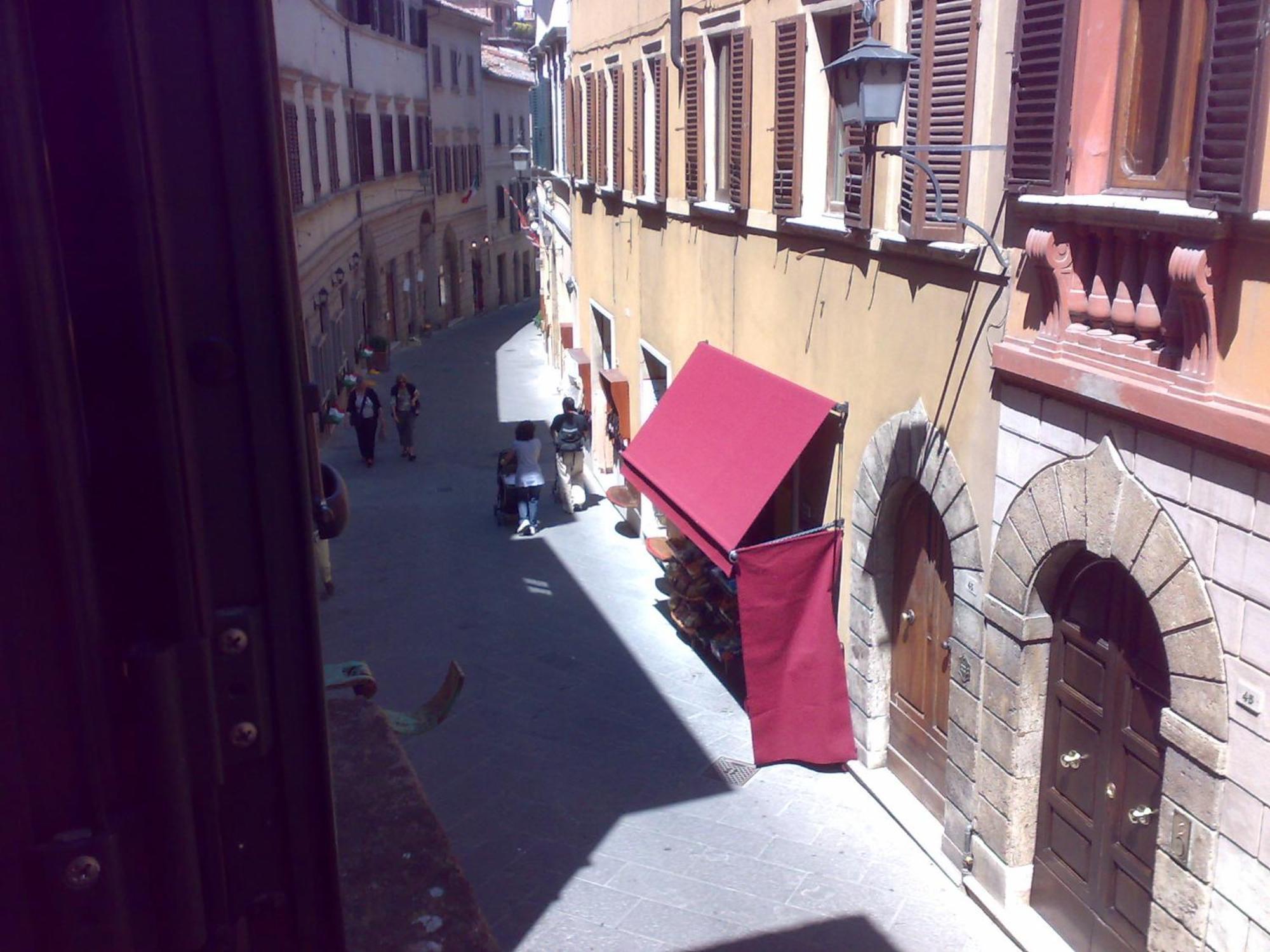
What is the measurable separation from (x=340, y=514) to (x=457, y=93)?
41.7 meters

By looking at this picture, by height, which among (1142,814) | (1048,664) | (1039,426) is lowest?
(1142,814)

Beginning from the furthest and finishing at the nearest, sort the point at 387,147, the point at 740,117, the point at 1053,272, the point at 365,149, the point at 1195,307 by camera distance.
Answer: the point at 387,147 → the point at 365,149 → the point at 740,117 → the point at 1053,272 → the point at 1195,307

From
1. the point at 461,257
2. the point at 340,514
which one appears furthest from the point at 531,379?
the point at 340,514

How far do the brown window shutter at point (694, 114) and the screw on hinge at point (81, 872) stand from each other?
430 inches

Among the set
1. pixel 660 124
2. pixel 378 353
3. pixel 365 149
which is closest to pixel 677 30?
pixel 660 124

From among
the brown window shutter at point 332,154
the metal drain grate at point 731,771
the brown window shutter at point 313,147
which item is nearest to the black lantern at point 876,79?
the metal drain grate at point 731,771

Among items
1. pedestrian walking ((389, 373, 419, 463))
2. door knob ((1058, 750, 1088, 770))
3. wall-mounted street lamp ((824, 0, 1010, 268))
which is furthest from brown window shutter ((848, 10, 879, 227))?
pedestrian walking ((389, 373, 419, 463))

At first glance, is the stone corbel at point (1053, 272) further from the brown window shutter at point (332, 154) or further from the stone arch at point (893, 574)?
the brown window shutter at point (332, 154)

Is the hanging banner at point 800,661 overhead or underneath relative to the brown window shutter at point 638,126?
underneath

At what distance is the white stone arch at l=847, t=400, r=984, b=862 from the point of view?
24.6 feet

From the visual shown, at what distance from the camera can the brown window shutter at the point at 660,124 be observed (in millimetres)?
13312

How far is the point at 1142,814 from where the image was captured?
6262 millimetres

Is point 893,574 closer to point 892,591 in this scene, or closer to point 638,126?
point 892,591

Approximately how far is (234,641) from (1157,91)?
534cm
